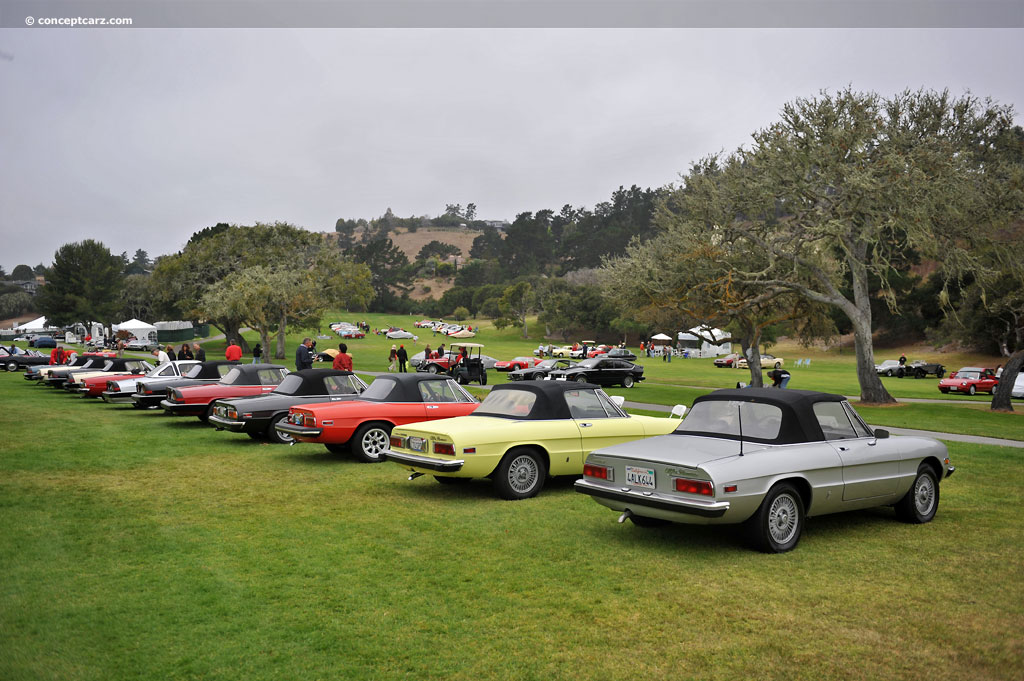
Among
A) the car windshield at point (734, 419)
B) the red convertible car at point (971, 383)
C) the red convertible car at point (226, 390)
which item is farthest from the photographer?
the red convertible car at point (971, 383)

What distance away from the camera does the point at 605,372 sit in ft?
123

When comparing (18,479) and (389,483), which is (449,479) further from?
(18,479)

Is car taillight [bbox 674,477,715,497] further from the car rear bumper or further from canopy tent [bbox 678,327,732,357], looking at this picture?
canopy tent [bbox 678,327,732,357]

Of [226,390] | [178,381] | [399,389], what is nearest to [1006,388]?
[399,389]

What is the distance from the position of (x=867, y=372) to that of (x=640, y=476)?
2545 centimetres

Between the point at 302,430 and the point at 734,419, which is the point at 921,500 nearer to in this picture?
the point at 734,419

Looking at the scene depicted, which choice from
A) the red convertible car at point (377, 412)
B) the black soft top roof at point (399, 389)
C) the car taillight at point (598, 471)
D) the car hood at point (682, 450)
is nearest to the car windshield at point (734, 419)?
the car hood at point (682, 450)

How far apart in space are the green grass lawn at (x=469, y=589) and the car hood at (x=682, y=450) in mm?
887

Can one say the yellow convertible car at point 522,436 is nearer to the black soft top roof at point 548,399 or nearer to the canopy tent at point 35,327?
the black soft top roof at point 548,399

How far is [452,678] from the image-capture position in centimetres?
449

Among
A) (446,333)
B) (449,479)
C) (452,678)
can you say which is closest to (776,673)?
(452,678)

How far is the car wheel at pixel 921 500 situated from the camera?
843 cm

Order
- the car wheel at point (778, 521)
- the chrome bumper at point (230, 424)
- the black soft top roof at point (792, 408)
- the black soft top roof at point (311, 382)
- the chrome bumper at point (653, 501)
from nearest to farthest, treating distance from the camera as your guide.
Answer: the chrome bumper at point (653, 501)
the car wheel at point (778, 521)
the black soft top roof at point (792, 408)
the chrome bumper at point (230, 424)
the black soft top roof at point (311, 382)

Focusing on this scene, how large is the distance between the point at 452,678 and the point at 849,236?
2861 centimetres
